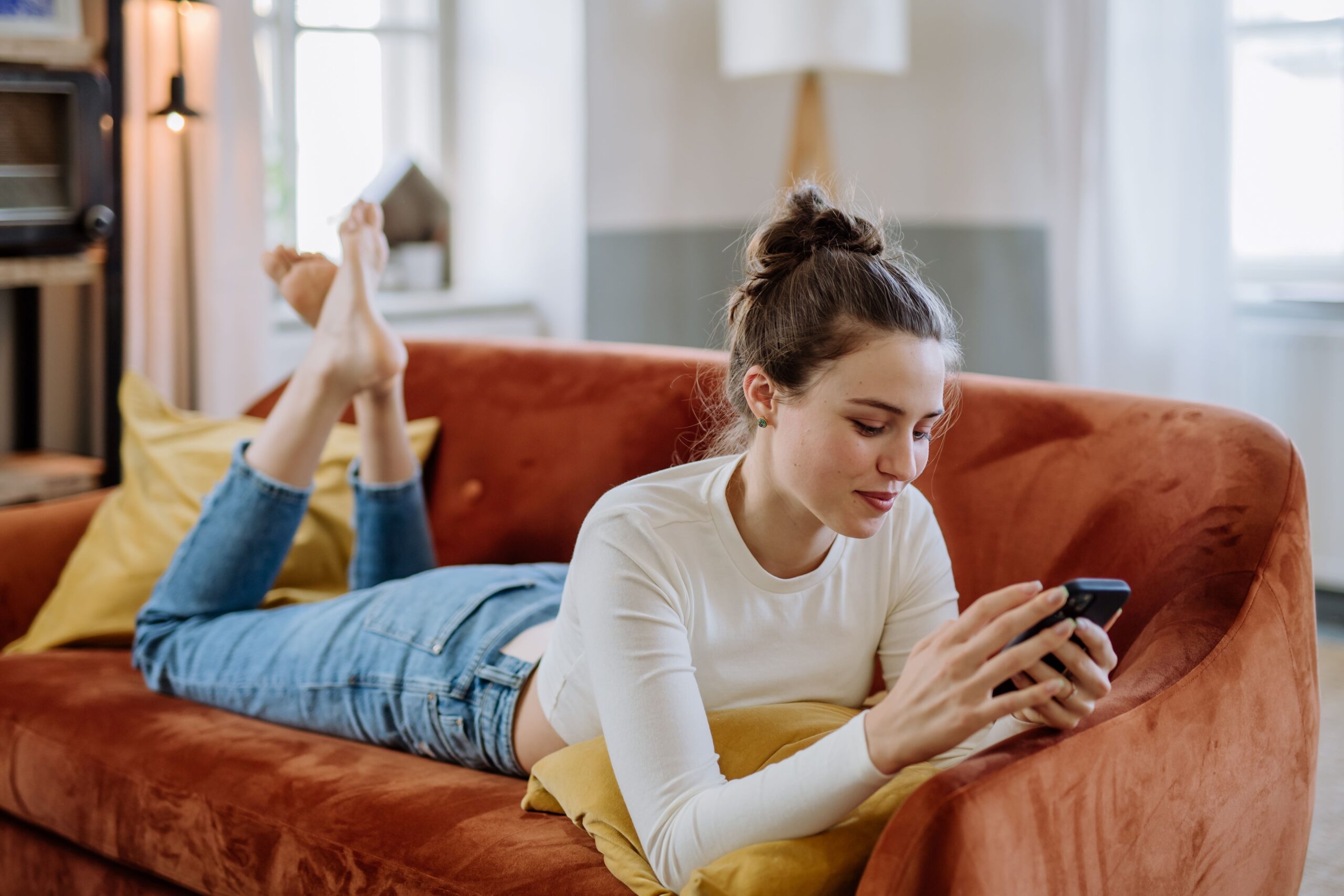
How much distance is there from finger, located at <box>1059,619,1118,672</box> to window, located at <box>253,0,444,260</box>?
2.84 m

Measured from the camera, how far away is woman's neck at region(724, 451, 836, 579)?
3.99 ft

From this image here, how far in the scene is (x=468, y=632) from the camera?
1567mm

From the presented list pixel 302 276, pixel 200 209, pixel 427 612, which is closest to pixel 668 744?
pixel 427 612

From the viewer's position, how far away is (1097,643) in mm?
991

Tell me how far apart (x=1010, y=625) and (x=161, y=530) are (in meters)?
1.46

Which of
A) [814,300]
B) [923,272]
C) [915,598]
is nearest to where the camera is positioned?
[814,300]

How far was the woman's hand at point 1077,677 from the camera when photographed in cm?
98

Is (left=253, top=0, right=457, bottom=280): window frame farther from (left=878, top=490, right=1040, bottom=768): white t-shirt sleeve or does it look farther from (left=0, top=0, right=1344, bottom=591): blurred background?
(left=878, top=490, right=1040, bottom=768): white t-shirt sleeve

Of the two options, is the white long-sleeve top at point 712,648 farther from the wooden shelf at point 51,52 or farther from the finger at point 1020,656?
the wooden shelf at point 51,52

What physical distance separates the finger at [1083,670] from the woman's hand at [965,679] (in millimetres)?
17

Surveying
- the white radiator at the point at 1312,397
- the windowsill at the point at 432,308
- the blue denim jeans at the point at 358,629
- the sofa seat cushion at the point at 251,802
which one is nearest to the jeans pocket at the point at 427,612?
the blue denim jeans at the point at 358,629

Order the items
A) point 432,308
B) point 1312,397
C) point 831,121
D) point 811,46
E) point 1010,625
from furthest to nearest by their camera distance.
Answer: point 831,121
point 432,308
point 811,46
point 1312,397
point 1010,625

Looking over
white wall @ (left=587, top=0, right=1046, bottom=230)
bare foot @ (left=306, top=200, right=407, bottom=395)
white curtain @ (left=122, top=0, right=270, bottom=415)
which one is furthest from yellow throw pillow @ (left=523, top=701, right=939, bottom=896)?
white wall @ (left=587, top=0, right=1046, bottom=230)

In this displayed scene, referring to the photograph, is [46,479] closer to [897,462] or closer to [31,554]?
[31,554]
